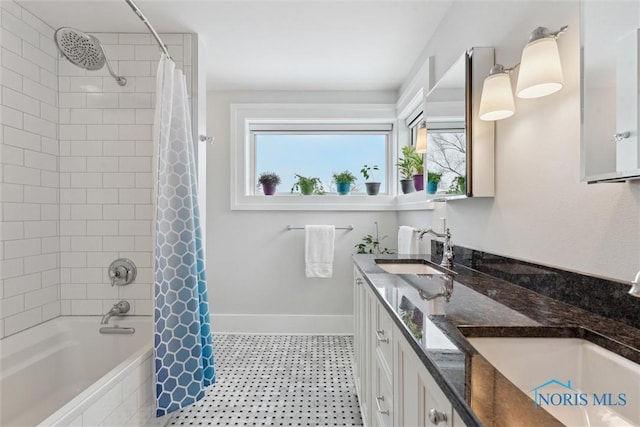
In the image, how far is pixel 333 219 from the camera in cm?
312

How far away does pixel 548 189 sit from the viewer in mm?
1136

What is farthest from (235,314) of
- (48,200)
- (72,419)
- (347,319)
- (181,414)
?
(72,419)

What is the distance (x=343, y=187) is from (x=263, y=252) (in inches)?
37.8

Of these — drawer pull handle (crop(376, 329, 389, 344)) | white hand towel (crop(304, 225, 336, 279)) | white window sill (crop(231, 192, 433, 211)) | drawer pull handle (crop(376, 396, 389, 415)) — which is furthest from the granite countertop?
white window sill (crop(231, 192, 433, 211))

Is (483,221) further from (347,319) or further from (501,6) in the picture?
(347,319)

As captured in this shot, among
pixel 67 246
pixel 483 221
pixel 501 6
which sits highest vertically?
pixel 501 6

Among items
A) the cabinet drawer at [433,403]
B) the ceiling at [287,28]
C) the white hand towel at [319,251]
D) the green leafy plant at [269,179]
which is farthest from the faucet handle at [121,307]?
the cabinet drawer at [433,403]

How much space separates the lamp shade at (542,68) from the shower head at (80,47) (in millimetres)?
1929

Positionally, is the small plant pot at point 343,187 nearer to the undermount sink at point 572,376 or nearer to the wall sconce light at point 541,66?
the wall sconce light at point 541,66

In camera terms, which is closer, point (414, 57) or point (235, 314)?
point (414, 57)

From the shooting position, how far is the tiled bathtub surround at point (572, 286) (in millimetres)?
828

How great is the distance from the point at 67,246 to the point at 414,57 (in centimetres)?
272

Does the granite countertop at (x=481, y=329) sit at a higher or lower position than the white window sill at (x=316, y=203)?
lower

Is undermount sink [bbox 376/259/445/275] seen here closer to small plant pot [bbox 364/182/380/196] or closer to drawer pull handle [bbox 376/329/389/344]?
drawer pull handle [bbox 376/329/389/344]
